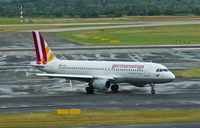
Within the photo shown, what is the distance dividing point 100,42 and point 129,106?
79.9m

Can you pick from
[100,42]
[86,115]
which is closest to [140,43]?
[100,42]

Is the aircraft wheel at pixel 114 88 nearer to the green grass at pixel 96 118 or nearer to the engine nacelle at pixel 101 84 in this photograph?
the engine nacelle at pixel 101 84

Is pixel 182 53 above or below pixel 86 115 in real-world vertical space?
below

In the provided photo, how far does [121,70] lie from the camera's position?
58625mm

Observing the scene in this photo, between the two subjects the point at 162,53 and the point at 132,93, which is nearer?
the point at 132,93

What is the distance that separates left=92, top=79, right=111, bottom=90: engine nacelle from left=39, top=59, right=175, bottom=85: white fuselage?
0.99m

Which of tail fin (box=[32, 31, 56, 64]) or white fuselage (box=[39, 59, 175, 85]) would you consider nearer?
white fuselage (box=[39, 59, 175, 85])

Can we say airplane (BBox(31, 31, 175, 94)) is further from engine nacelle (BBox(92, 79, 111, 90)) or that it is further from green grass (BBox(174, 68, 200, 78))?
green grass (BBox(174, 68, 200, 78))

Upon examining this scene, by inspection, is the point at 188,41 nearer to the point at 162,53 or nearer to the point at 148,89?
the point at 162,53

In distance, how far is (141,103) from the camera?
51.0 metres

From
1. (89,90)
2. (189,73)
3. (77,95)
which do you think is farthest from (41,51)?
(189,73)

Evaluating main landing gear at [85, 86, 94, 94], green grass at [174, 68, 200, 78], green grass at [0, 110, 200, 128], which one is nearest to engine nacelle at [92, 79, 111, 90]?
main landing gear at [85, 86, 94, 94]

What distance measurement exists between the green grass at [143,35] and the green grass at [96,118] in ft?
259

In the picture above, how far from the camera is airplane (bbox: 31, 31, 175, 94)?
56.9 meters
